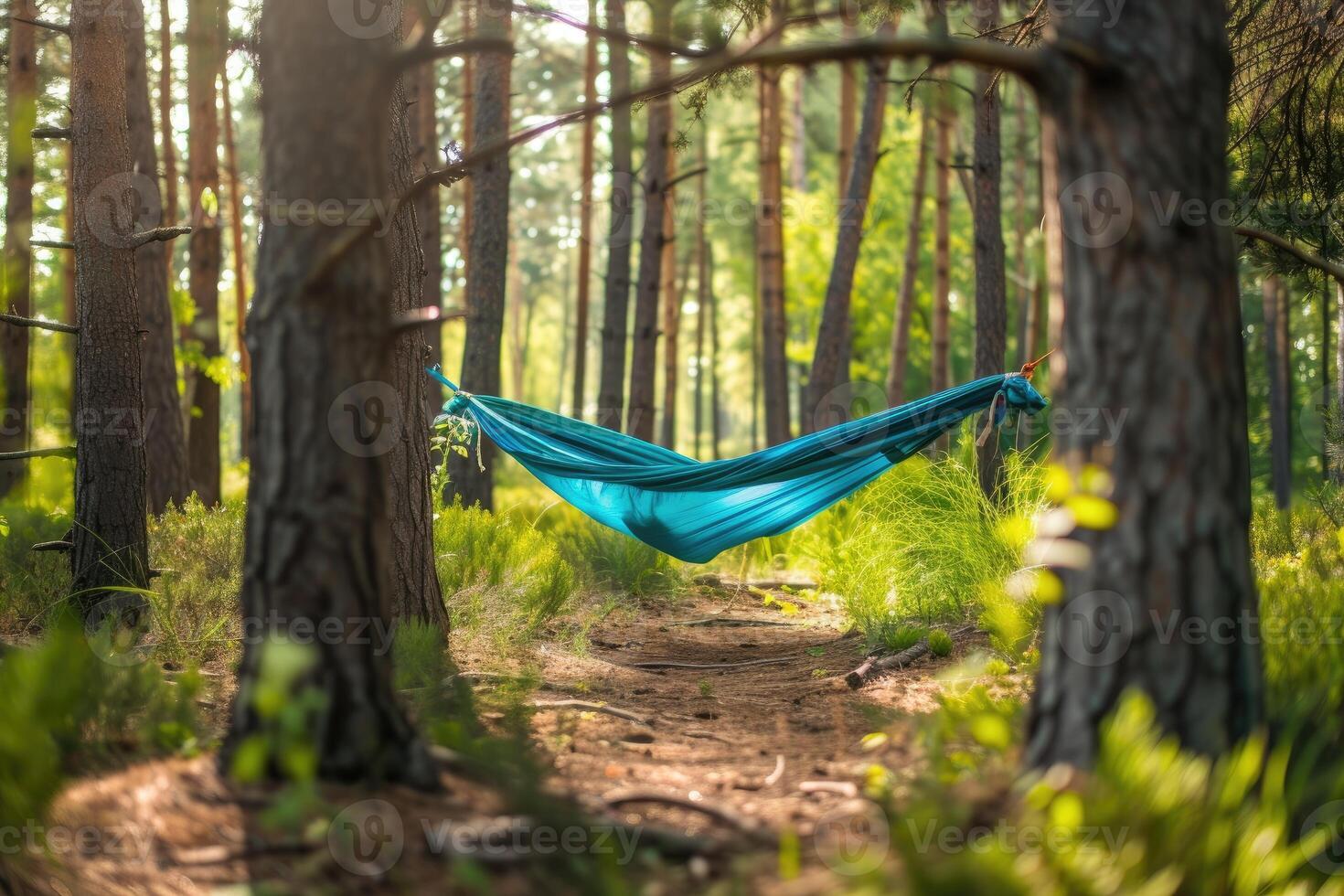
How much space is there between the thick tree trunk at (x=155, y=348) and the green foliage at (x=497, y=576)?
2.02 m

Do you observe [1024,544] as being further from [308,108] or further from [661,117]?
[661,117]

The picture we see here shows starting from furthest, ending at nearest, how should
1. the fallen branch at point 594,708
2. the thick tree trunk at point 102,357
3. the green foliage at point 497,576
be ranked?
1. the green foliage at point 497,576
2. the thick tree trunk at point 102,357
3. the fallen branch at point 594,708

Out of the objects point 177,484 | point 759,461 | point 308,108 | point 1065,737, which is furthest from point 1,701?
point 177,484

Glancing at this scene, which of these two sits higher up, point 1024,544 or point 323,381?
point 323,381

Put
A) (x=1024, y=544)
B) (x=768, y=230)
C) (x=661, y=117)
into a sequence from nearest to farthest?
(x=1024, y=544)
(x=661, y=117)
(x=768, y=230)

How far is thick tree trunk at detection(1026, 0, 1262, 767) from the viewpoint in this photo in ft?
5.34

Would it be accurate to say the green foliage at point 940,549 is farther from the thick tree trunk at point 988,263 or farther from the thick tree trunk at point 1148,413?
the thick tree trunk at point 1148,413

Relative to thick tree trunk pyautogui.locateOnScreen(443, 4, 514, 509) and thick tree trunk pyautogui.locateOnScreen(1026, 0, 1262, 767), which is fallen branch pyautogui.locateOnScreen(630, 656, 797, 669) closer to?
thick tree trunk pyautogui.locateOnScreen(1026, 0, 1262, 767)

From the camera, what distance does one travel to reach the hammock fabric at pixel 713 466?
392 cm

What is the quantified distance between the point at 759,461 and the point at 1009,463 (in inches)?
42.1

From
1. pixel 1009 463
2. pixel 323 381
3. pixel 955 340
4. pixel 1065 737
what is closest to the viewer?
pixel 1065 737

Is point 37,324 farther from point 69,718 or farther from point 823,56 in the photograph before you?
point 823,56

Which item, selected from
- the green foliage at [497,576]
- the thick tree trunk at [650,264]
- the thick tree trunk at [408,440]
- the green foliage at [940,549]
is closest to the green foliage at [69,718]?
the thick tree trunk at [408,440]

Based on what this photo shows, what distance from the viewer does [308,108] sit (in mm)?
1792
